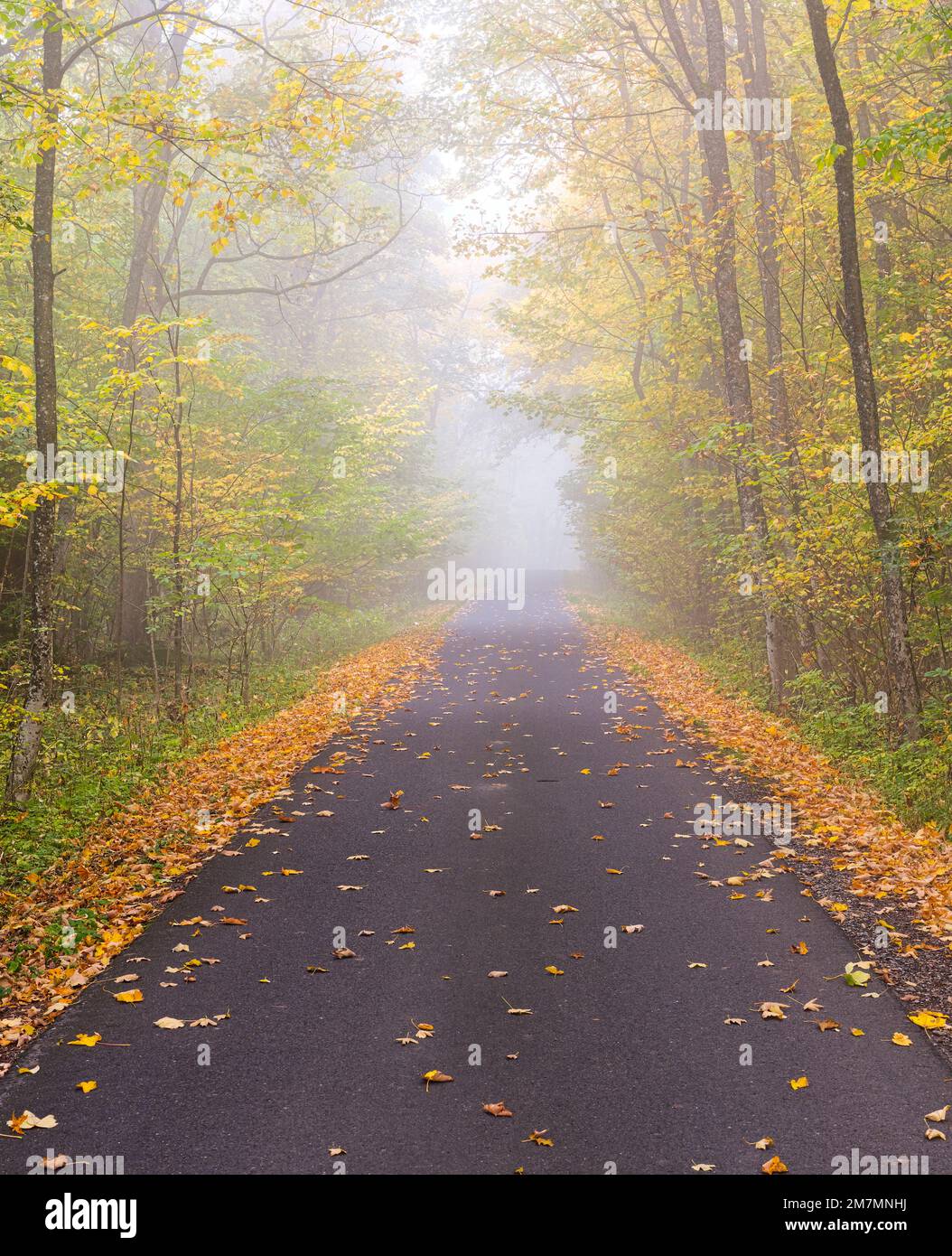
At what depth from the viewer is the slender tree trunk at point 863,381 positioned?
9.17 metres

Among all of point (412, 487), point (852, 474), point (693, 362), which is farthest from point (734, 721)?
point (412, 487)

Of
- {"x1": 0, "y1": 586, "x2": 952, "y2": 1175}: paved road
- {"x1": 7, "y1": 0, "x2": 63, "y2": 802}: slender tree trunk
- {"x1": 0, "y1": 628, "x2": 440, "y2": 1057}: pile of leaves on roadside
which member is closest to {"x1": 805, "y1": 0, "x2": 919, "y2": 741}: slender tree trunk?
{"x1": 0, "y1": 586, "x2": 952, "y2": 1175}: paved road

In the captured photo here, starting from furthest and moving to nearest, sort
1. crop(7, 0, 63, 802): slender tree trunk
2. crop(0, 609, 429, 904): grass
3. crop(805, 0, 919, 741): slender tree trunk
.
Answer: crop(805, 0, 919, 741): slender tree trunk < crop(7, 0, 63, 802): slender tree trunk < crop(0, 609, 429, 904): grass

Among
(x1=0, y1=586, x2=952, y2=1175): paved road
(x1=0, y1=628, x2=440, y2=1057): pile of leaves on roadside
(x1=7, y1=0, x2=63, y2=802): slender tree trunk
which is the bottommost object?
(x1=0, y1=586, x2=952, y2=1175): paved road

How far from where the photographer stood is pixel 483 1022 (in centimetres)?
475

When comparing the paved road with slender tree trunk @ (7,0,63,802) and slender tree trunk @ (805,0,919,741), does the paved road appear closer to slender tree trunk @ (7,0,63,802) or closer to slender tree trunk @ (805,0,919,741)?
slender tree trunk @ (7,0,63,802)

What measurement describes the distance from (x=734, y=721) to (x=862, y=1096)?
824 cm

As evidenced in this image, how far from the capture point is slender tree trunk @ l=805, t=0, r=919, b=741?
30.1 feet

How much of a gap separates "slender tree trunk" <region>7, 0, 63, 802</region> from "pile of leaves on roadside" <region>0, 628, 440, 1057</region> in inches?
56.0

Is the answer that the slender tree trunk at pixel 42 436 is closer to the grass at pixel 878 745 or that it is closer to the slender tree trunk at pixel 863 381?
the slender tree trunk at pixel 863 381

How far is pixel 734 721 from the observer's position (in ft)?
39.5

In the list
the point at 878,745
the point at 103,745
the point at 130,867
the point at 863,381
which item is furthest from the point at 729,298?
the point at 130,867

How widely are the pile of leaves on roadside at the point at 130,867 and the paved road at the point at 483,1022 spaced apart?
25cm

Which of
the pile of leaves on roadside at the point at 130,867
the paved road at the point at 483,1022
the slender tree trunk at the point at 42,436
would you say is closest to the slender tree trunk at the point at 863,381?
the paved road at the point at 483,1022
